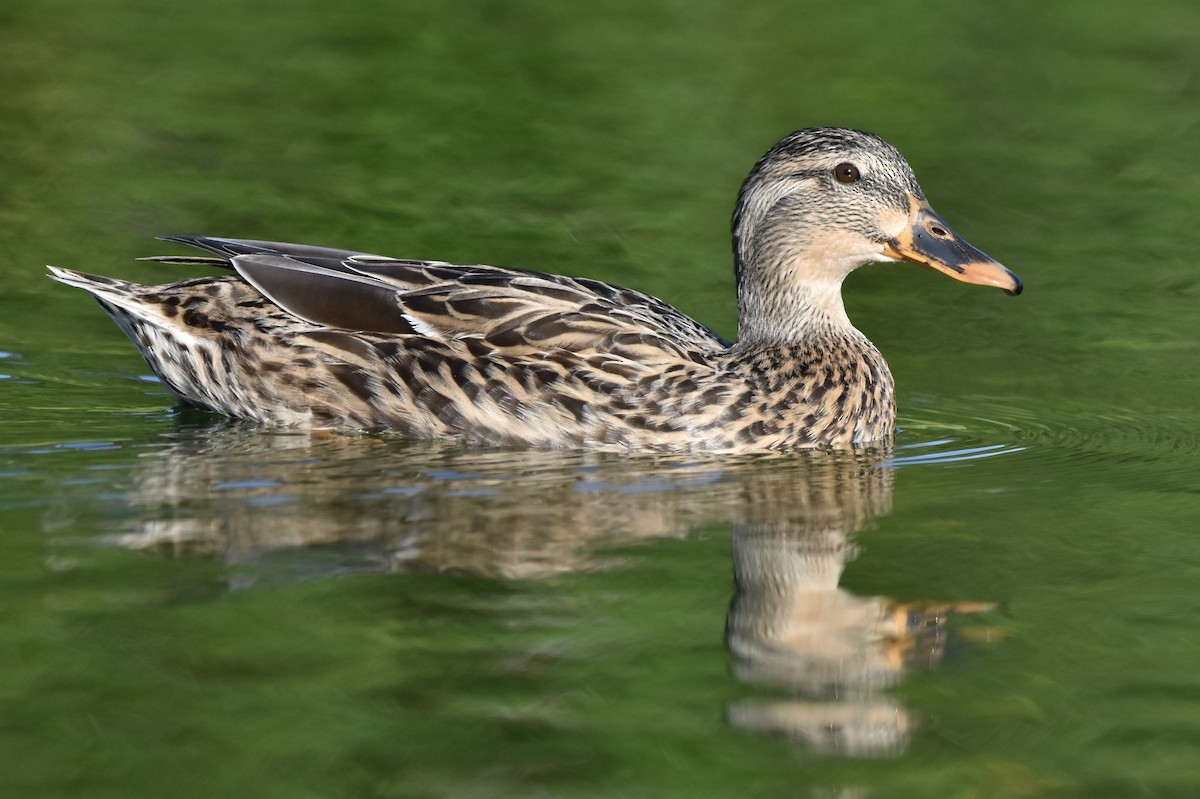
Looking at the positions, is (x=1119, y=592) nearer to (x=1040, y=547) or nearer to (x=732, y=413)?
(x=1040, y=547)

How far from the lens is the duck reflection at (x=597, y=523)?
20.2 ft

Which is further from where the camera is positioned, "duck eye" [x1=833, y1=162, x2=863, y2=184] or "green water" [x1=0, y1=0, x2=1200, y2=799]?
"duck eye" [x1=833, y1=162, x2=863, y2=184]

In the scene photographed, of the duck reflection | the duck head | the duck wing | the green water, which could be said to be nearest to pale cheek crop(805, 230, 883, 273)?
the duck head

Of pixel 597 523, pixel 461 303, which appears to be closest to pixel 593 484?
pixel 597 523

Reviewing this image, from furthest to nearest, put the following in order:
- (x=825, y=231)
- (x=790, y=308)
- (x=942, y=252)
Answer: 1. (x=790, y=308)
2. (x=825, y=231)
3. (x=942, y=252)

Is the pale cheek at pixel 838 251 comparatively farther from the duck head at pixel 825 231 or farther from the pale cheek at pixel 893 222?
the pale cheek at pixel 893 222

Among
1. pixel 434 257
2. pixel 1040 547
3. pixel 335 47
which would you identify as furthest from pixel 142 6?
pixel 1040 547

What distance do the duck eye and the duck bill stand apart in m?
0.29

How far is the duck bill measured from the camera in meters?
9.36

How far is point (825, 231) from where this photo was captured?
9.60 meters

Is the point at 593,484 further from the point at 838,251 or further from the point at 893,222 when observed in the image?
the point at 893,222

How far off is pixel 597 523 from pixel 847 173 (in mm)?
2689

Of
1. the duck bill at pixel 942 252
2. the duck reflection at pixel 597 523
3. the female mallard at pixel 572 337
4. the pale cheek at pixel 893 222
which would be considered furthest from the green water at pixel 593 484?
the pale cheek at pixel 893 222

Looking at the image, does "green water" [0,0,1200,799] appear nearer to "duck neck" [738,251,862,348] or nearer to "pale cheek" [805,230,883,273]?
"duck neck" [738,251,862,348]
